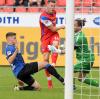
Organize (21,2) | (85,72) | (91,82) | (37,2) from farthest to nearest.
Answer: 1. (21,2)
2. (37,2)
3. (91,82)
4. (85,72)

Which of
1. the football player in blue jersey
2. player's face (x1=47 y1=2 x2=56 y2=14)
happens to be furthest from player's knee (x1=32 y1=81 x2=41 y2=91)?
player's face (x1=47 y1=2 x2=56 y2=14)

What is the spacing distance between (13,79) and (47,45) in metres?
1.58

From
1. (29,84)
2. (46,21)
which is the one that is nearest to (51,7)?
(46,21)

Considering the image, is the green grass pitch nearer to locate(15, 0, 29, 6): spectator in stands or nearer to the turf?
the turf

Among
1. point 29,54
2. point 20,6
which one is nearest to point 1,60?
point 29,54

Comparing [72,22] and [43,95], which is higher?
[72,22]

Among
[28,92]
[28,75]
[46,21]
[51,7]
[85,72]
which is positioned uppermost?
[51,7]

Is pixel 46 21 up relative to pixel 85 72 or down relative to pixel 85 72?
up

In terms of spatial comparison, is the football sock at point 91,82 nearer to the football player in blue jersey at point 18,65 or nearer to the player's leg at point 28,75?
the football player in blue jersey at point 18,65

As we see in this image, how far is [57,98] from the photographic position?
9.64 meters

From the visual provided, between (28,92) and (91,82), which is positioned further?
(28,92)

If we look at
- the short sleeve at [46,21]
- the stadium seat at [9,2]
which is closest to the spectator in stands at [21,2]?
the stadium seat at [9,2]

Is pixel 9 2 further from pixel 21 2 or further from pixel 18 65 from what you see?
pixel 18 65

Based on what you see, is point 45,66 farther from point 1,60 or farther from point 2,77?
point 1,60
